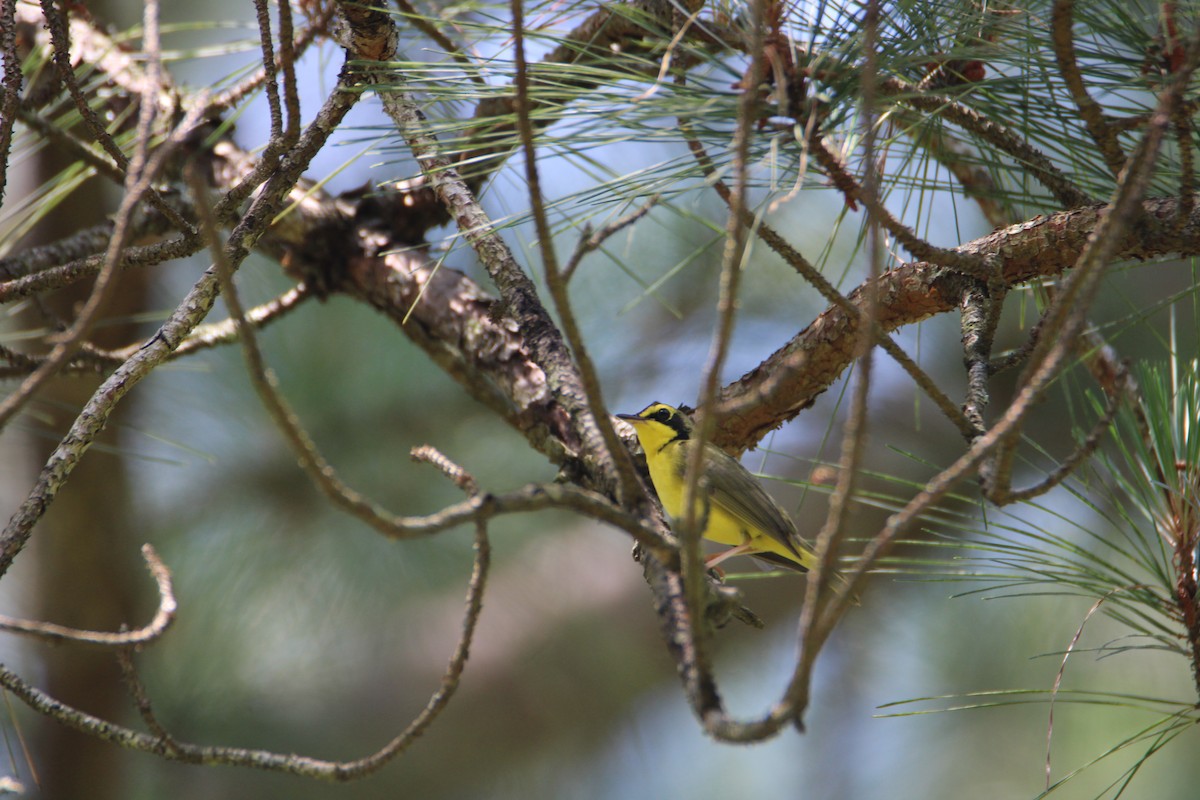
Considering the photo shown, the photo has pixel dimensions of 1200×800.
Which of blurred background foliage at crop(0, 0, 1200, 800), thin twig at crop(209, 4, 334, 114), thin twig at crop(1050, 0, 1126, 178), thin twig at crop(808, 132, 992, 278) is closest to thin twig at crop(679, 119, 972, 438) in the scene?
thin twig at crop(808, 132, 992, 278)

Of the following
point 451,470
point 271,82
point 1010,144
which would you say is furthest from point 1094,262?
point 271,82

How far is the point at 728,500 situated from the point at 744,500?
0.05 metres

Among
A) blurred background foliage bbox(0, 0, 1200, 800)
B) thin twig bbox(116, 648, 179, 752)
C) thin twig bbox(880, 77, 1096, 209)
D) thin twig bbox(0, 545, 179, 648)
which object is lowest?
blurred background foliage bbox(0, 0, 1200, 800)

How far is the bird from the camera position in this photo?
91.7 inches

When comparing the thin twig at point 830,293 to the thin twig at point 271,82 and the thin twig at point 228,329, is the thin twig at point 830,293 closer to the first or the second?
the thin twig at point 271,82

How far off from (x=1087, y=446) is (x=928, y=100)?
698mm

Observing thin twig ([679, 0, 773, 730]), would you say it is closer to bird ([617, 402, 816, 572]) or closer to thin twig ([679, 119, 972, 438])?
thin twig ([679, 119, 972, 438])

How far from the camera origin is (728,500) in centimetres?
236

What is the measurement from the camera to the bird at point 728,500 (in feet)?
7.64

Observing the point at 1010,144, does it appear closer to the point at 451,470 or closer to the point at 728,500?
the point at 451,470

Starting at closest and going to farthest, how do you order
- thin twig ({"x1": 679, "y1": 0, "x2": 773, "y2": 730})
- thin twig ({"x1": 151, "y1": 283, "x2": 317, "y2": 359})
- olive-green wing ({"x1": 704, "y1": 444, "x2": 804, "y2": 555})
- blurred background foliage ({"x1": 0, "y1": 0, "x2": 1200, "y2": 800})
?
thin twig ({"x1": 679, "y1": 0, "x2": 773, "y2": 730}) → thin twig ({"x1": 151, "y1": 283, "x2": 317, "y2": 359}) → olive-green wing ({"x1": 704, "y1": 444, "x2": 804, "y2": 555}) → blurred background foliage ({"x1": 0, "y1": 0, "x2": 1200, "y2": 800})

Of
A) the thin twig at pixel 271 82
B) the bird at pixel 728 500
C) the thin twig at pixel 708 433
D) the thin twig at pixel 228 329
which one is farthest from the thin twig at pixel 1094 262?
the thin twig at pixel 228 329

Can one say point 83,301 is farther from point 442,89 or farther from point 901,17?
point 901,17

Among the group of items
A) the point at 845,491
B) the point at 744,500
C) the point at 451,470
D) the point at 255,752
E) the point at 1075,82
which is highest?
the point at 1075,82
